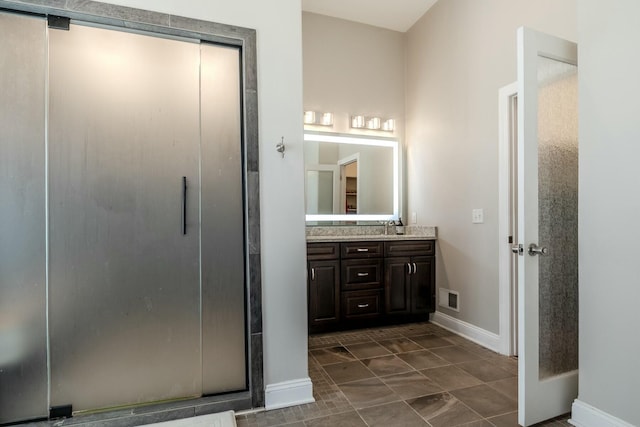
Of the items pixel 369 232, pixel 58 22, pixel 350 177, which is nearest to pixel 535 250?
pixel 369 232

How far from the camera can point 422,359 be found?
104 inches

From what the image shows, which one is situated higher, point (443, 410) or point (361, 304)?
point (361, 304)

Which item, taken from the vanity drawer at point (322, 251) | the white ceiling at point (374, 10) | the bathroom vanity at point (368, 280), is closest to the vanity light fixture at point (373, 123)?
the white ceiling at point (374, 10)

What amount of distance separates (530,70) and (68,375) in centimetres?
285

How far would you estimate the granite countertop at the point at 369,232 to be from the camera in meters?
3.37

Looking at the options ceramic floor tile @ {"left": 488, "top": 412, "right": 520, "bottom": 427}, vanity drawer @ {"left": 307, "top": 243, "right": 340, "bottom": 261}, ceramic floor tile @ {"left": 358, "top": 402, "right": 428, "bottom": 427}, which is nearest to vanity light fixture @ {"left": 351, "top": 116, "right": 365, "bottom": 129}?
vanity drawer @ {"left": 307, "top": 243, "right": 340, "bottom": 261}

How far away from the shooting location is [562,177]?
1.92 m

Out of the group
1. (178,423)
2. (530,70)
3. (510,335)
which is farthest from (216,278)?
(510,335)

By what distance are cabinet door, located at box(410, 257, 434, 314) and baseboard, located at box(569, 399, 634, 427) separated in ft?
5.56

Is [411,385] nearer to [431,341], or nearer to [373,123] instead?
[431,341]

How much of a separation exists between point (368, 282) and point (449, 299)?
2.74 feet

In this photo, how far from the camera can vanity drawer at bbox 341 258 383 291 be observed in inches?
127

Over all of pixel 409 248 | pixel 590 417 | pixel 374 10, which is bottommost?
pixel 590 417

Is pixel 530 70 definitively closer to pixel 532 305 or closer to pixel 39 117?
pixel 532 305
